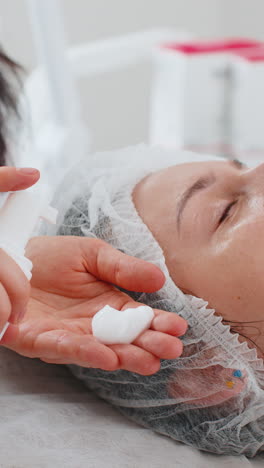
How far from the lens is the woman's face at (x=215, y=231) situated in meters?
0.87

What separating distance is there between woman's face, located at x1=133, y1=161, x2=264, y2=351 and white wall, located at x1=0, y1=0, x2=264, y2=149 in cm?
175

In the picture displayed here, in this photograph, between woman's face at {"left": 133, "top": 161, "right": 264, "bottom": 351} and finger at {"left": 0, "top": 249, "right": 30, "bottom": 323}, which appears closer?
finger at {"left": 0, "top": 249, "right": 30, "bottom": 323}

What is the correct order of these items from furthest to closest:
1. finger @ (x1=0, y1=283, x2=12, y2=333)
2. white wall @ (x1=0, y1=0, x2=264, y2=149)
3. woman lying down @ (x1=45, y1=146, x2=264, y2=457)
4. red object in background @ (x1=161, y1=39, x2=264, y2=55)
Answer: white wall @ (x1=0, y1=0, x2=264, y2=149) < red object in background @ (x1=161, y1=39, x2=264, y2=55) < woman lying down @ (x1=45, y1=146, x2=264, y2=457) < finger @ (x1=0, y1=283, x2=12, y2=333)

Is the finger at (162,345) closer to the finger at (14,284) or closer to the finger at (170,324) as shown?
the finger at (170,324)

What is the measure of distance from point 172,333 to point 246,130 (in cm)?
162

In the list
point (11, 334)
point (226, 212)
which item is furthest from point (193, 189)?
point (11, 334)

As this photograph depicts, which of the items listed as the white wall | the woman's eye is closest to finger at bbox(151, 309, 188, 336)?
the woman's eye

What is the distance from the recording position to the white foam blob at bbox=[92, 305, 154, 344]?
783 mm

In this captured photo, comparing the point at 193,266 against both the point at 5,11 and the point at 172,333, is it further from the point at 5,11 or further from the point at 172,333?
the point at 5,11

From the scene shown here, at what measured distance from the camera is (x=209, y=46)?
225cm

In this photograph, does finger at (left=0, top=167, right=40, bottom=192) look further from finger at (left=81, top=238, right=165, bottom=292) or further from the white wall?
the white wall

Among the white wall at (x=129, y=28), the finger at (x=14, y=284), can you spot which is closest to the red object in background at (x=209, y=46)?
the white wall at (x=129, y=28)

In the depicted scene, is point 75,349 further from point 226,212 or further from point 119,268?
point 226,212

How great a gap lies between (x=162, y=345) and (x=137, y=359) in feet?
0.14
